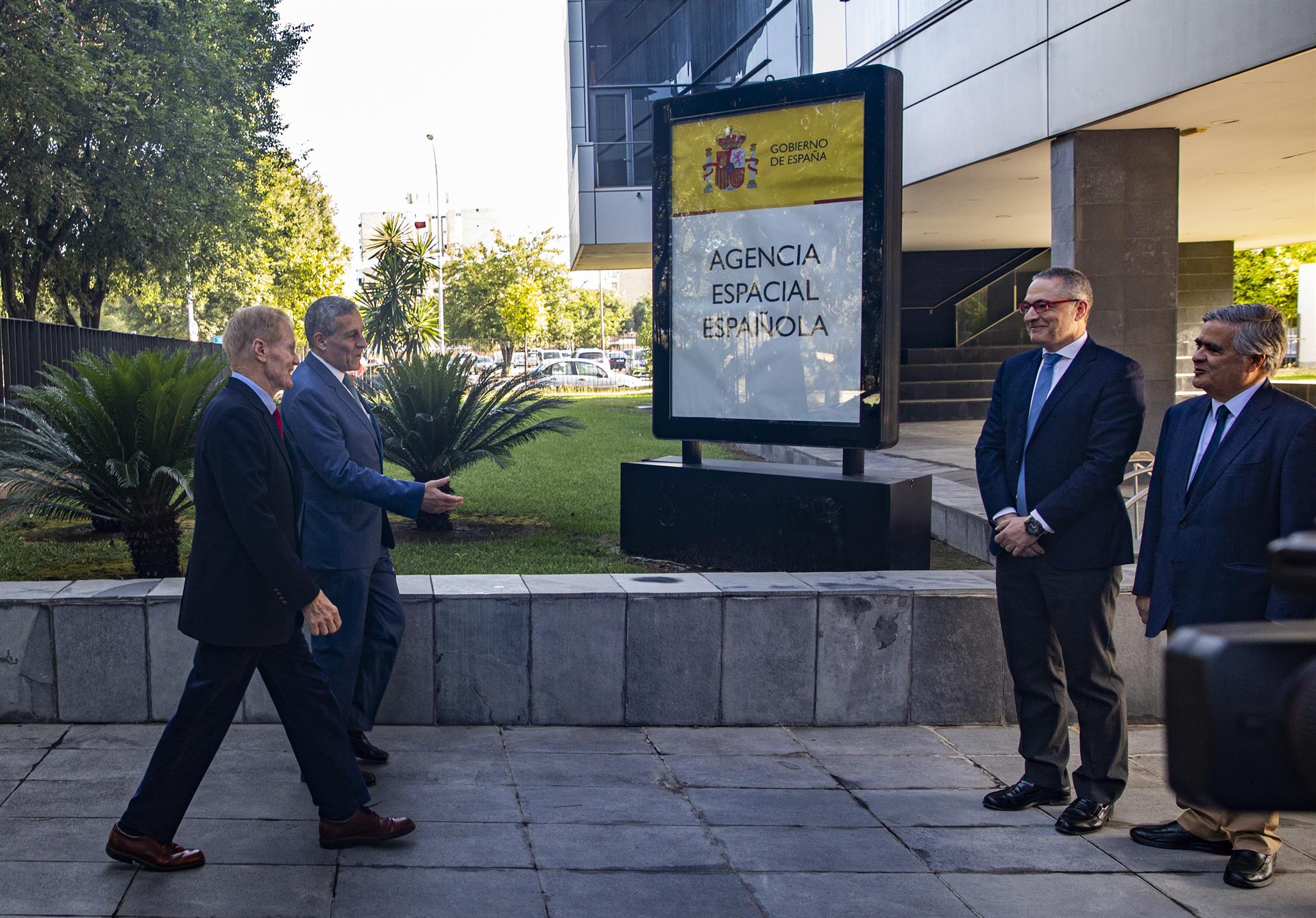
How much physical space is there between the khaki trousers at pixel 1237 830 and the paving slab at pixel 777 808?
3.53 feet

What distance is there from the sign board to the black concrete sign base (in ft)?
0.98

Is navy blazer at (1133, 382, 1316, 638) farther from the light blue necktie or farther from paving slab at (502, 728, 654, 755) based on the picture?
paving slab at (502, 728, 654, 755)

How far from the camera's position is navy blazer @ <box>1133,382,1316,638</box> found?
3.83m

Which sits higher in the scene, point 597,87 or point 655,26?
point 655,26

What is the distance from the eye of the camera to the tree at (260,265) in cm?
2705

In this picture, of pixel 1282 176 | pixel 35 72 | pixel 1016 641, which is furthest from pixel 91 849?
pixel 35 72

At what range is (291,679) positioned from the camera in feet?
12.9

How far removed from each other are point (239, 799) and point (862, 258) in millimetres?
4411

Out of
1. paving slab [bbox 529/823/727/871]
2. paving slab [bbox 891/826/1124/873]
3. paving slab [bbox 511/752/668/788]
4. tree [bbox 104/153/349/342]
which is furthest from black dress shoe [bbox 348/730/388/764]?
tree [bbox 104/153/349/342]

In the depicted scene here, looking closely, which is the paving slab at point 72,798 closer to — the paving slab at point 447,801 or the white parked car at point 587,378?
the paving slab at point 447,801

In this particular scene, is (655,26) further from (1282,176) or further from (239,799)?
(239,799)

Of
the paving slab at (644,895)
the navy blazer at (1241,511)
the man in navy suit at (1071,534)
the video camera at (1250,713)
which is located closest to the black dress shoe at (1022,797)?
the man in navy suit at (1071,534)

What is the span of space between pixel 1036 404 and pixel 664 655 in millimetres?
2074

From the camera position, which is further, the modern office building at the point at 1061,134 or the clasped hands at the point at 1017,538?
the modern office building at the point at 1061,134
